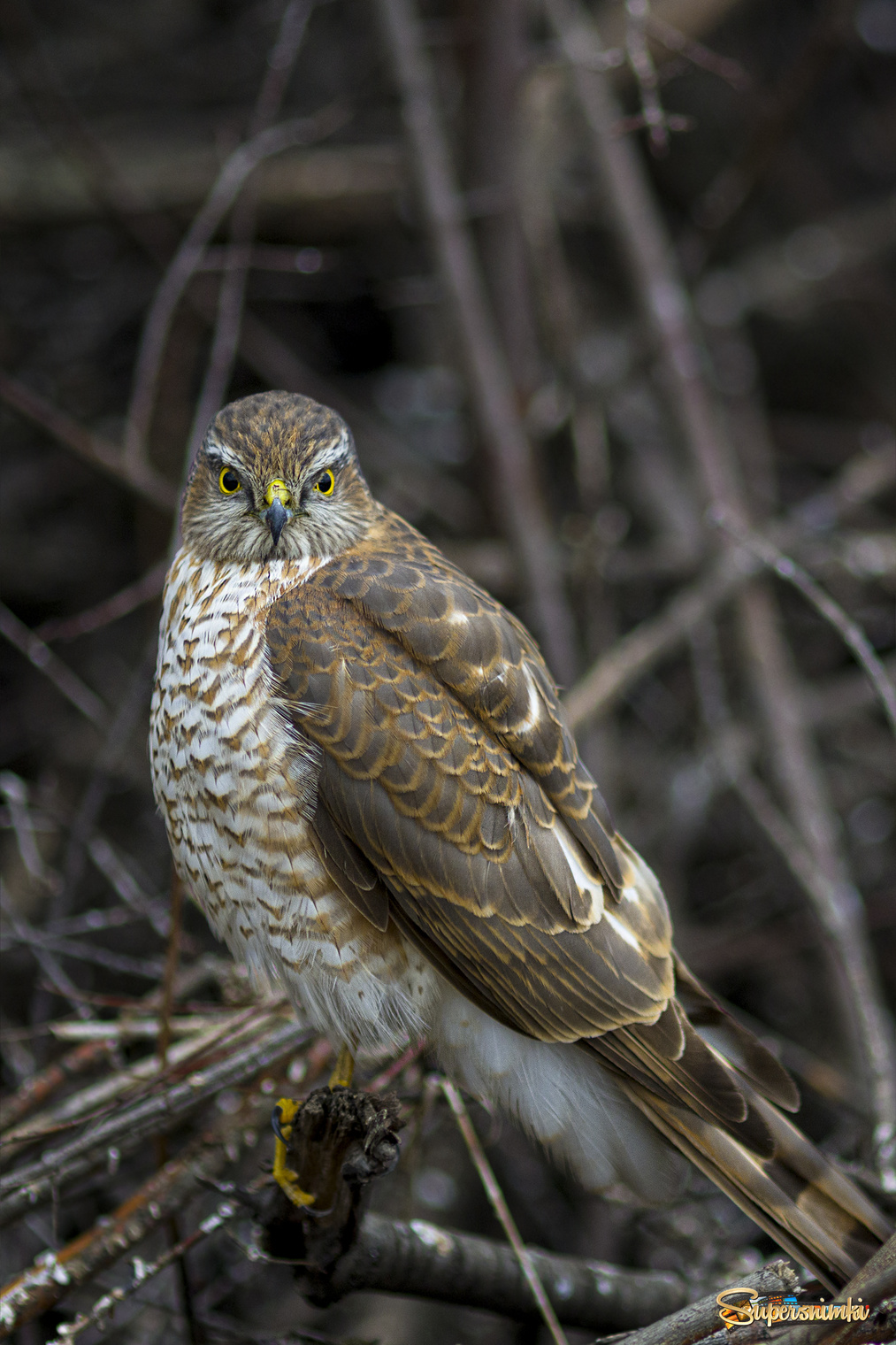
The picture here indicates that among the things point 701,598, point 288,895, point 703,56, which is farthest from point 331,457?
point 703,56

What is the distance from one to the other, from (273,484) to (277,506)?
8 centimetres

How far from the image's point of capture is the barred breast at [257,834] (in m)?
2.50

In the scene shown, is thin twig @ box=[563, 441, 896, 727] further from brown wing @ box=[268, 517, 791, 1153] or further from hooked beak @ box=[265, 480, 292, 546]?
hooked beak @ box=[265, 480, 292, 546]

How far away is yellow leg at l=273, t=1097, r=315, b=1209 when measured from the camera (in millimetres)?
2582

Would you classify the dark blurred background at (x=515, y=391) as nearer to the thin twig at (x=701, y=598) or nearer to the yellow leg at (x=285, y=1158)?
the thin twig at (x=701, y=598)

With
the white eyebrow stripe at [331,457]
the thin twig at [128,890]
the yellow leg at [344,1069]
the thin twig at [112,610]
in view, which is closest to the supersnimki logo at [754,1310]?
the yellow leg at [344,1069]

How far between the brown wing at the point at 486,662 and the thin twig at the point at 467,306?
161 cm

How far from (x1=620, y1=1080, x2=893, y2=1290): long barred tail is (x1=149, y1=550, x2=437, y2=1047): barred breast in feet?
2.01

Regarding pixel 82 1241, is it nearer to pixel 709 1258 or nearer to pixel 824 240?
pixel 709 1258

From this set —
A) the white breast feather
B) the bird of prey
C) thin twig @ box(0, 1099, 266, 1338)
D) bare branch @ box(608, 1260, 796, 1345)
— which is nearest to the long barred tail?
the bird of prey

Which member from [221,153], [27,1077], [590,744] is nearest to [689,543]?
[590,744]

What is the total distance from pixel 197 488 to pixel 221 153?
1826 millimetres

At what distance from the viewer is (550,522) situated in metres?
4.83

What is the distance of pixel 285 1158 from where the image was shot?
2.66 meters
